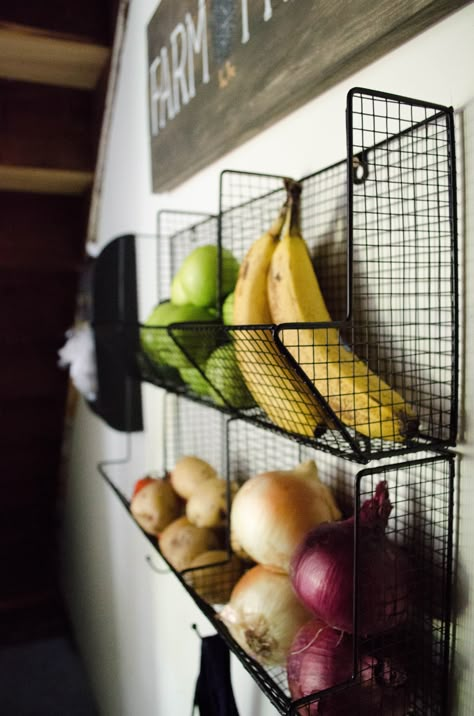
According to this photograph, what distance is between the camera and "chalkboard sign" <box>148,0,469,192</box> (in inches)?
25.3

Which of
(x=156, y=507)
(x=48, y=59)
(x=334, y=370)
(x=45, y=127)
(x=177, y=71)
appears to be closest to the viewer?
(x=334, y=370)

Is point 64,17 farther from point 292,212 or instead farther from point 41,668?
point 41,668

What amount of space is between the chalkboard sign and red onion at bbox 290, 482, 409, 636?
0.48 meters

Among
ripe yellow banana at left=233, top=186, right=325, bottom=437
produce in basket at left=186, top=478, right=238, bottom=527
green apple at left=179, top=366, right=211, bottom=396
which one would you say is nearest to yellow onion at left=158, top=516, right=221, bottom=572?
produce in basket at left=186, top=478, right=238, bottom=527

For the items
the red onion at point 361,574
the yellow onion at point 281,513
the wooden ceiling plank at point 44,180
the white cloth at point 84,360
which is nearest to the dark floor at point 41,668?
the white cloth at point 84,360

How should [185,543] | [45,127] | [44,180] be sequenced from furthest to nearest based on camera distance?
[44,180]
[45,127]
[185,543]

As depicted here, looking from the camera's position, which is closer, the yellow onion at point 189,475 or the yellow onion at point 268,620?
the yellow onion at point 268,620

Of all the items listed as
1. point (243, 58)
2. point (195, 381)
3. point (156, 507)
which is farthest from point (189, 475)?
point (243, 58)

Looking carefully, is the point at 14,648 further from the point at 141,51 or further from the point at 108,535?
the point at 141,51

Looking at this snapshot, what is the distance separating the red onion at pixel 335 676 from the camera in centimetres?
60

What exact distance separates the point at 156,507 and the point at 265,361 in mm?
537

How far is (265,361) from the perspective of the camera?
65 centimetres

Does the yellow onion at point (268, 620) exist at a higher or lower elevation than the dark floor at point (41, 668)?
higher

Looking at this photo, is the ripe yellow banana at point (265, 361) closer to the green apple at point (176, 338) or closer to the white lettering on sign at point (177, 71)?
the green apple at point (176, 338)
